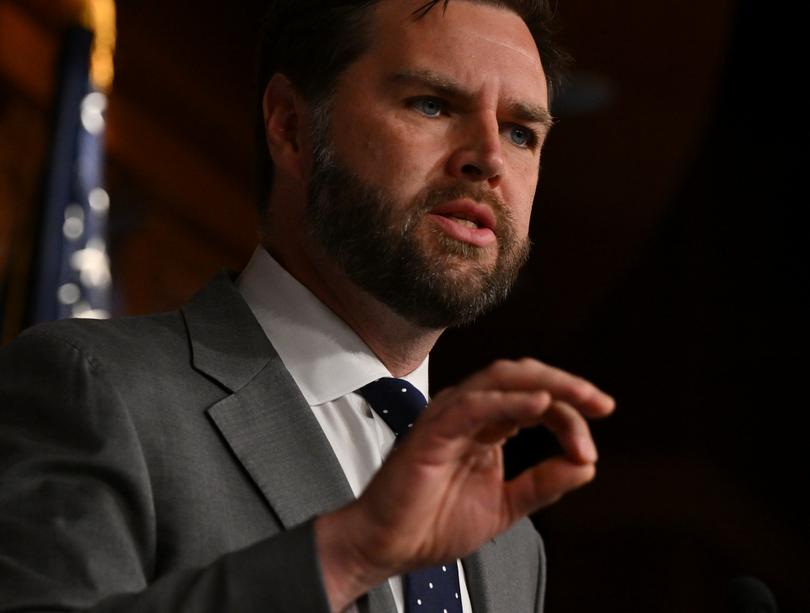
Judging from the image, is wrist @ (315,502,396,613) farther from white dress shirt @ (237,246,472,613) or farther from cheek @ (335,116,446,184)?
cheek @ (335,116,446,184)

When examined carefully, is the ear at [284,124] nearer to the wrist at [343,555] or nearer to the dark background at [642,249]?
the wrist at [343,555]

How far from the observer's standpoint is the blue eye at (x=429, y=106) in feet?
5.37

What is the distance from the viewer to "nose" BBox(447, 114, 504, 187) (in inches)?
62.2

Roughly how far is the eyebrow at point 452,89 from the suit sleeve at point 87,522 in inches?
23.6

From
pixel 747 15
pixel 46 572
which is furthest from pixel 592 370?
pixel 46 572

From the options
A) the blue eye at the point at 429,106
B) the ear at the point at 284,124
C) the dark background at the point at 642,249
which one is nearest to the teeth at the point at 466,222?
the blue eye at the point at 429,106

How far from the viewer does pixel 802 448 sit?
13.7 ft

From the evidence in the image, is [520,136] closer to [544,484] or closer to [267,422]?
[267,422]

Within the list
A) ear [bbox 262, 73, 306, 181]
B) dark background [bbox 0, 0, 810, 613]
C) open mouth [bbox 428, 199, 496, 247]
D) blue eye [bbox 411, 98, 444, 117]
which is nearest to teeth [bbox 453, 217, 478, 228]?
open mouth [bbox 428, 199, 496, 247]

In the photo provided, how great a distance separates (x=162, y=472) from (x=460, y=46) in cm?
74

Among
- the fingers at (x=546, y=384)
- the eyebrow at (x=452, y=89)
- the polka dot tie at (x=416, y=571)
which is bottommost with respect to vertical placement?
the polka dot tie at (x=416, y=571)

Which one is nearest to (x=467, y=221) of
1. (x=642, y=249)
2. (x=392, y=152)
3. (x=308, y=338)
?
(x=392, y=152)

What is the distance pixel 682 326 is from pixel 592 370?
434 millimetres

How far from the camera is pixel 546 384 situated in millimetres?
1012
